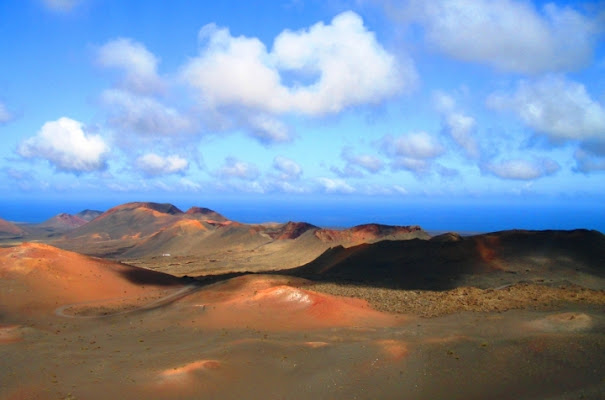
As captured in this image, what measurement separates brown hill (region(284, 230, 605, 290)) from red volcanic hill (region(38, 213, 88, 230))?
339 feet

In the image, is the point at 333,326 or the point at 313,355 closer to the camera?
the point at 313,355

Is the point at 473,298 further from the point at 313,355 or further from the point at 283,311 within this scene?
the point at 313,355

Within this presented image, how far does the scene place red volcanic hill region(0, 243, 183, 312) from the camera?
28.7 meters

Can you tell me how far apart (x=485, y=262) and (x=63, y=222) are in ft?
400

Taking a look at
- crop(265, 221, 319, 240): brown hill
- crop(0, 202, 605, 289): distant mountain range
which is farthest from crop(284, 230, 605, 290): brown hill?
crop(265, 221, 319, 240): brown hill

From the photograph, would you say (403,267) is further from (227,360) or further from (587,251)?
(227,360)

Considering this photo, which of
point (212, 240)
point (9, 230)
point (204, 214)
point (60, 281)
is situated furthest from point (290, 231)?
point (9, 230)

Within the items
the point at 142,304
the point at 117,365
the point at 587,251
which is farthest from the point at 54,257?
the point at 587,251

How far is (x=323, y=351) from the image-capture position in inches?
658

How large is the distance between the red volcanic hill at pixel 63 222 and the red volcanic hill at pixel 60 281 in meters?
96.7

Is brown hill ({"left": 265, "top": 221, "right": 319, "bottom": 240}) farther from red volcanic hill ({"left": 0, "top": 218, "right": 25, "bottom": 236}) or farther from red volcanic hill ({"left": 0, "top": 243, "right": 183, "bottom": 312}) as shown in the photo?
red volcanic hill ({"left": 0, "top": 218, "right": 25, "bottom": 236})

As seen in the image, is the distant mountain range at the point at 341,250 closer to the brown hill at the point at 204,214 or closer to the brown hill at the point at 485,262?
the brown hill at the point at 485,262

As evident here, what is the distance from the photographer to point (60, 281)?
103 ft

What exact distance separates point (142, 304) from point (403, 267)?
1931 centimetres
